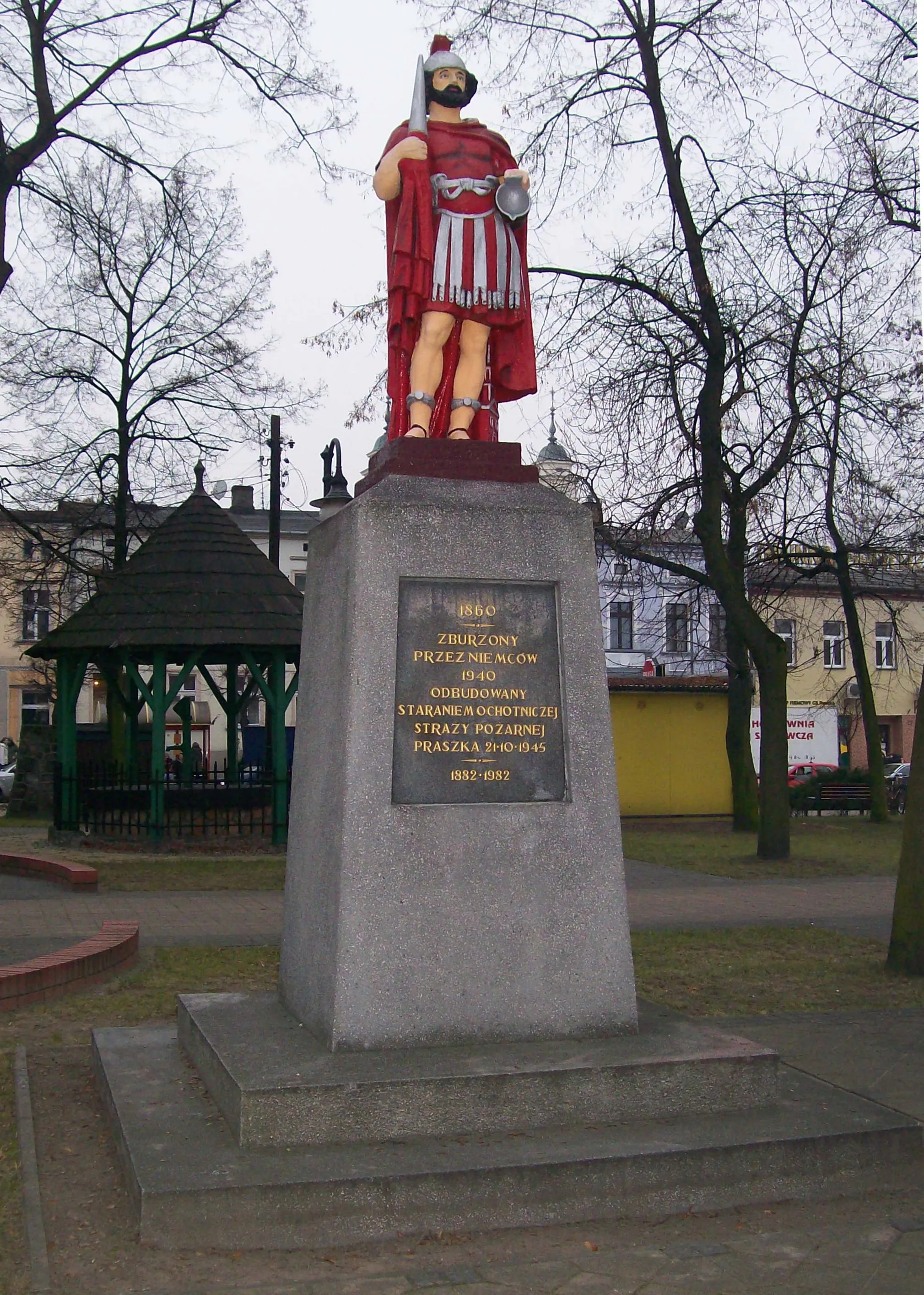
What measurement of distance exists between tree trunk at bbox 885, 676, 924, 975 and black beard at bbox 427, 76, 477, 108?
15.9 feet

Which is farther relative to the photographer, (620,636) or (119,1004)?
(620,636)

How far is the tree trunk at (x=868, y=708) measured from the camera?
23703 millimetres

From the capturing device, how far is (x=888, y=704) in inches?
1875

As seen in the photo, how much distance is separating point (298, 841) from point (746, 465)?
13341mm

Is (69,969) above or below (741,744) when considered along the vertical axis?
below

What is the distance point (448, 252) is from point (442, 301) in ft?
0.75

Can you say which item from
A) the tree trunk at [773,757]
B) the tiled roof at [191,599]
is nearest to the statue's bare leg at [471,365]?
the tree trunk at [773,757]

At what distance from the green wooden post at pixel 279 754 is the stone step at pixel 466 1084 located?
1230 cm

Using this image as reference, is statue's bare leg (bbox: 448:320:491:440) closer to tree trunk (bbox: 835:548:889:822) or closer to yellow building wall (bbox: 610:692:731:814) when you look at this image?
tree trunk (bbox: 835:548:889:822)

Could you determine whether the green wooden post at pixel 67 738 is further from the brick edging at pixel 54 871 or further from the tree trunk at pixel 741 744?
the tree trunk at pixel 741 744

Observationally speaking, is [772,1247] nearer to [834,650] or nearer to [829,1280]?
[829,1280]

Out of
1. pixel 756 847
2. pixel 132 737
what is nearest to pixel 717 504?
pixel 756 847

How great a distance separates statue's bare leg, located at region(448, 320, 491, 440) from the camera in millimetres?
6391

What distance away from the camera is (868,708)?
23797 mm
